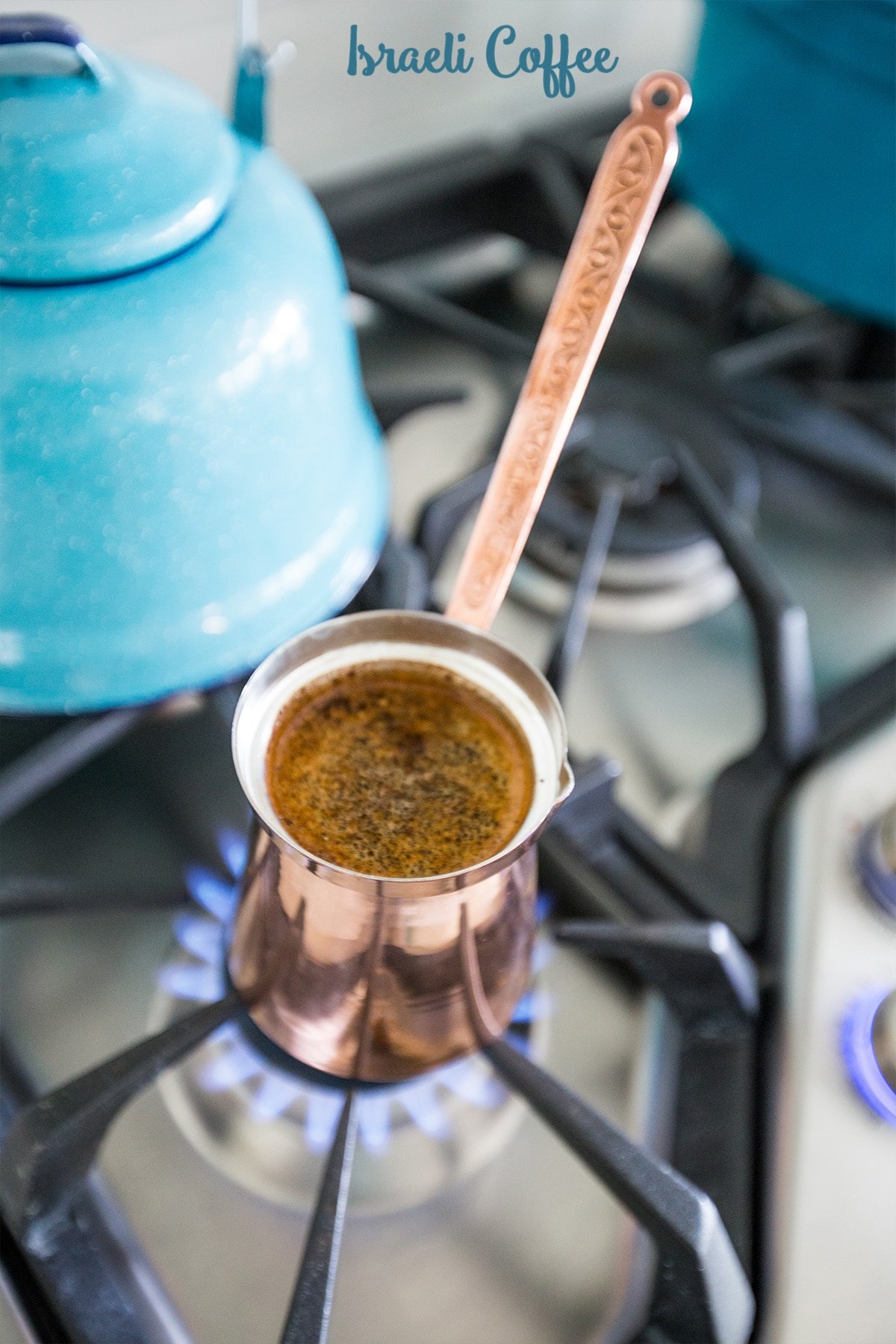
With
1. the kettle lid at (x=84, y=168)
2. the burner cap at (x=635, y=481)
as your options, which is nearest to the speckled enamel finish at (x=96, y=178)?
the kettle lid at (x=84, y=168)

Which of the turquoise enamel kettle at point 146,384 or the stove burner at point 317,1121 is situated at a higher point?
the turquoise enamel kettle at point 146,384

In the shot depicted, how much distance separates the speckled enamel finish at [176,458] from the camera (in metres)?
0.40

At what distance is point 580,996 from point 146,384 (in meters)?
0.27

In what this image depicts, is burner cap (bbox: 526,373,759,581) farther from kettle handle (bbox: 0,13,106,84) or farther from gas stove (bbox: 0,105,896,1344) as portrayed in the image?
kettle handle (bbox: 0,13,106,84)

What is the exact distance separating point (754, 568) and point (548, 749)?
0.19 m

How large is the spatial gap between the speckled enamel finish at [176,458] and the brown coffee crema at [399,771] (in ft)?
0.25

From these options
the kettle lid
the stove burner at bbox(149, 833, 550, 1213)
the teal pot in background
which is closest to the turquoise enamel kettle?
the kettle lid

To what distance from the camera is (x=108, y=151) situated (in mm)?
405

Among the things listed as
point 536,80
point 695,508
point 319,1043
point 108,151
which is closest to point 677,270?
point 536,80

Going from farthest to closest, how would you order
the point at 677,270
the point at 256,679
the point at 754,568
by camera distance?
the point at 677,270 < the point at 754,568 < the point at 256,679

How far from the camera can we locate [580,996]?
0.48 metres

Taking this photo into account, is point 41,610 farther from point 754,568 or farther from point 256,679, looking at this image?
point 754,568

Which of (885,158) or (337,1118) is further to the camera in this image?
(885,158)

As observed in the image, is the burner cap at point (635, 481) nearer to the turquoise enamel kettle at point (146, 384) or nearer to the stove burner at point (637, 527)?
the stove burner at point (637, 527)
